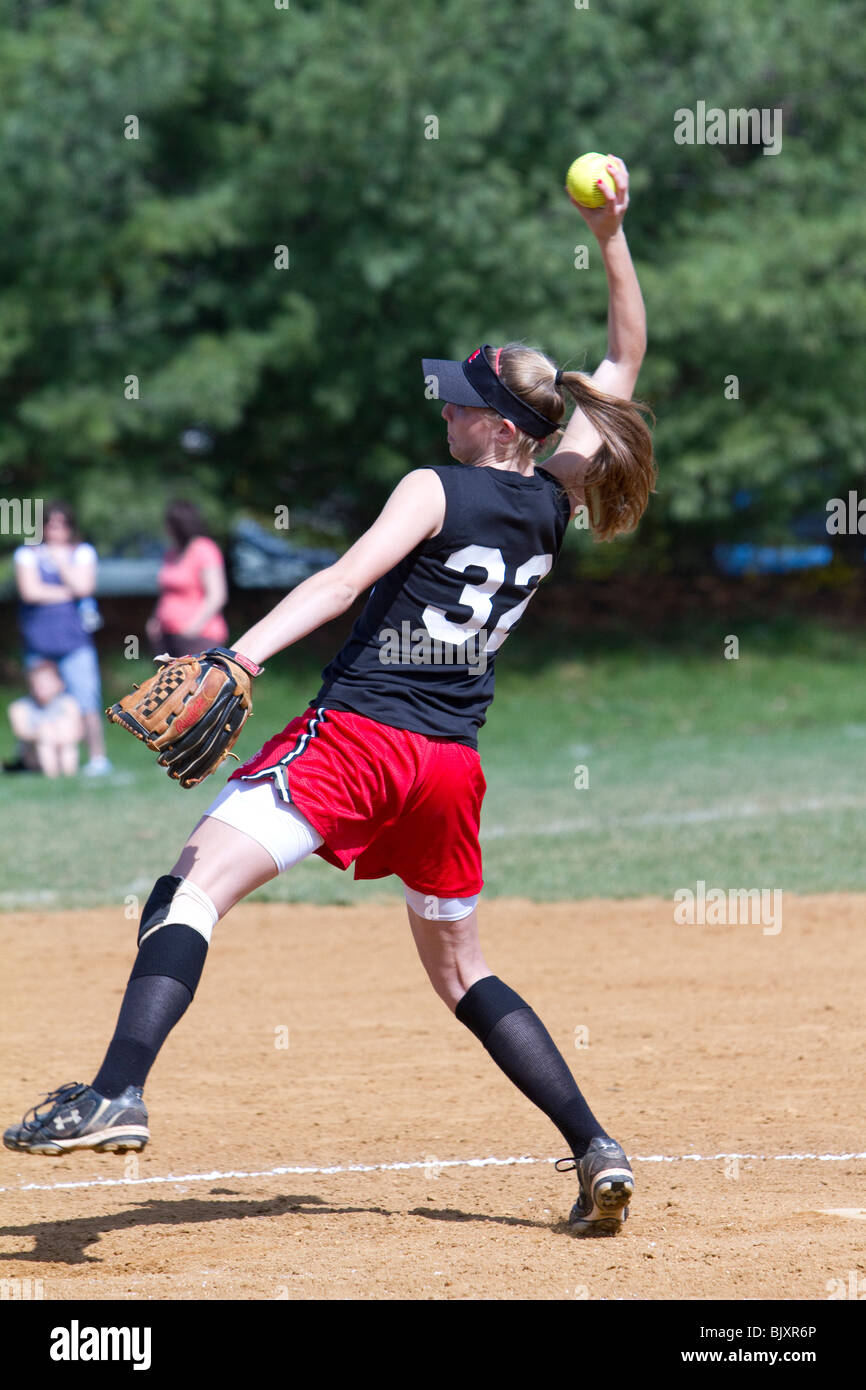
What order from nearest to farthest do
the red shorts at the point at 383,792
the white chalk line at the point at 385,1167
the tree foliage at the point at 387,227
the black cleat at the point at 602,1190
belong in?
the red shorts at the point at 383,792 → the black cleat at the point at 602,1190 → the white chalk line at the point at 385,1167 → the tree foliage at the point at 387,227

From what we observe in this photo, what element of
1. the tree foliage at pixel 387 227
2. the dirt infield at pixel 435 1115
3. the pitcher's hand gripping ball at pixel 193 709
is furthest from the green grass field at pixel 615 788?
the pitcher's hand gripping ball at pixel 193 709

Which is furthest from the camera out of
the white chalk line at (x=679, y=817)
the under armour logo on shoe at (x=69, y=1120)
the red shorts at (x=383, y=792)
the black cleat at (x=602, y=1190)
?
the white chalk line at (x=679, y=817)

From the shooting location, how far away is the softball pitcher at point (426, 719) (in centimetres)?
352

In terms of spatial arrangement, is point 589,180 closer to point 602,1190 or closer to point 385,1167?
point 602,1190

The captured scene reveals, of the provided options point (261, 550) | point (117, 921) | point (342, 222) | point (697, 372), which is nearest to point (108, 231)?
point (342, 222)

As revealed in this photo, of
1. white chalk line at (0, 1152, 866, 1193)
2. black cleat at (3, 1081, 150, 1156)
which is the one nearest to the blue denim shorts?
white chalk line at (0, 1152, 866, 1193)

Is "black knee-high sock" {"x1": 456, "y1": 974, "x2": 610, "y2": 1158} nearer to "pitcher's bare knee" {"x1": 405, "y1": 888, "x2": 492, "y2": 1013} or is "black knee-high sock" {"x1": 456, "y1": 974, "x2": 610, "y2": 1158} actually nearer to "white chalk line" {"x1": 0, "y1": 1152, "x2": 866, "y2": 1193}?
"pitcher's bare knee" {"x1": 405, "y1": 888, "x2": 492, "y2": 1013}

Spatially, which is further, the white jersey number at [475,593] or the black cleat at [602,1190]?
the black cleat at [602,1190]

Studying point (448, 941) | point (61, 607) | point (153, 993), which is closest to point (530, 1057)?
point (448, 941)

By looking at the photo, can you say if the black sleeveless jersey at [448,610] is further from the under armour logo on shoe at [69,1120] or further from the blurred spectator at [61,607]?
the blurred spectator at [61,607]

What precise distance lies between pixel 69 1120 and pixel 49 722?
10.2m

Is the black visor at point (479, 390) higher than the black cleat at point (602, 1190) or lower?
A: higher

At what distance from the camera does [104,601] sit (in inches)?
821

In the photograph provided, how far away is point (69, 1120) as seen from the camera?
334 centimetres
